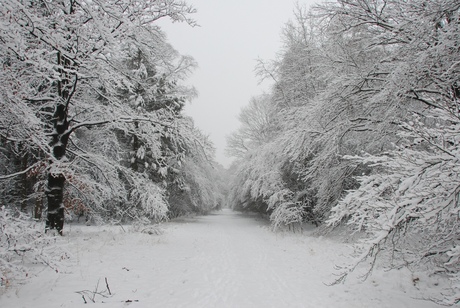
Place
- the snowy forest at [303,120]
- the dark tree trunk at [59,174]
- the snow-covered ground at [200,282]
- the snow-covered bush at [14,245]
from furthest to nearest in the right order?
the dark tree trunk at [59,174] → the snow-covered ground at [200,282] → the snow-covered bush at [14,245] → the snowy forest at [303,120]

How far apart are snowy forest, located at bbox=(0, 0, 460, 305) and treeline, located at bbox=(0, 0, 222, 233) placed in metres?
0.05

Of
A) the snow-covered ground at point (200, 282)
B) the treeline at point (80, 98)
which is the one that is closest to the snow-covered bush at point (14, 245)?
the snow-covered ground at point (200, 282)

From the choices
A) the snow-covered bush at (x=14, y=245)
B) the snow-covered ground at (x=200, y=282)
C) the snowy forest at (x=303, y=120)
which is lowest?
the snow-covered ground at (x=200, y=282)

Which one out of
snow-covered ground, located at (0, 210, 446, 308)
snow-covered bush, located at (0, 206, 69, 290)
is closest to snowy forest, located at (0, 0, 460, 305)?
snow-covered bush, located at (0, 206, 69, 290)

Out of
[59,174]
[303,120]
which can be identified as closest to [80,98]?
[59,174]

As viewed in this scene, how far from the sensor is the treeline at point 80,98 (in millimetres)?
3818

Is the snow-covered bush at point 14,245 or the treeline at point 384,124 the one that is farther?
the snow-covered bush at point 14,245

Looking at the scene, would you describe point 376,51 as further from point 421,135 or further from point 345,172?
point 421,135

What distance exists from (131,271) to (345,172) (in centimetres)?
689

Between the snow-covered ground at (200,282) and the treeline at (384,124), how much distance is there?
0.86 meters

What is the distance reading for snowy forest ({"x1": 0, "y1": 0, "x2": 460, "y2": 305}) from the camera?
3.02 metres

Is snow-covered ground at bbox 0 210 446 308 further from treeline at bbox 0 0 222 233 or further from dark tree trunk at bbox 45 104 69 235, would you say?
treeline at bbox 0 0 222 233

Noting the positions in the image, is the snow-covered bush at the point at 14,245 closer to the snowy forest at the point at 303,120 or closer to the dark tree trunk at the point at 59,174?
the snowy forest at the point at 303,120

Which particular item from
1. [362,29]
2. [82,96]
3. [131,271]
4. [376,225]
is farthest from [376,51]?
[82,96]
